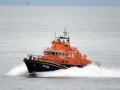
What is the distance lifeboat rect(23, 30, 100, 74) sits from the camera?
56.6 metres

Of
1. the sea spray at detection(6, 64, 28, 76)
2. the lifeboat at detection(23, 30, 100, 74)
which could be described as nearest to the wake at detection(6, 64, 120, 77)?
the sea spray at detection(6, 64, 28, 76)

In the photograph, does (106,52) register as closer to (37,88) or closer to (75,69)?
(75,69)

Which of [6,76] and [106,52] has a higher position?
[106,52]

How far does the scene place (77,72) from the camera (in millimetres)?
57812

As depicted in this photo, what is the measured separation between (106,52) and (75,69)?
83.3 ft

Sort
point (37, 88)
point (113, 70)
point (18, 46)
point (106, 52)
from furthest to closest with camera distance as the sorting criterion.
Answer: point (18, 46)
point (106, 52)
point (113, 70)
point (37, 88)

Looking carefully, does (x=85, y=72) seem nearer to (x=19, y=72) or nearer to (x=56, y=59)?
(x=56, y=59)

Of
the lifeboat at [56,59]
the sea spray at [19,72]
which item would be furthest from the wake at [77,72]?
the lifeboat at [56,59]

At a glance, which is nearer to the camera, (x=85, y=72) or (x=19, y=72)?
(x=85, y=72)

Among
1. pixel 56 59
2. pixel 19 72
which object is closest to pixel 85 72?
pixel 56 59

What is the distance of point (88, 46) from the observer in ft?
301

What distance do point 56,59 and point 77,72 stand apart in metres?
2.33

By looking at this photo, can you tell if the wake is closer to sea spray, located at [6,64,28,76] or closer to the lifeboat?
sea spray, located at [6,64,28,76]

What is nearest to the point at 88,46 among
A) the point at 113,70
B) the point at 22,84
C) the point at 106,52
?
the point at 106,52
